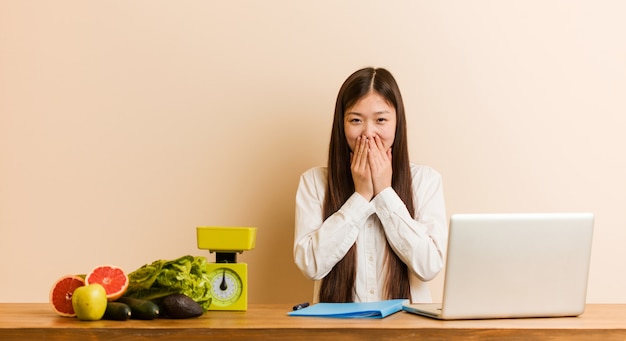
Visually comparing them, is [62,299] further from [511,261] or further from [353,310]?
[511,261]

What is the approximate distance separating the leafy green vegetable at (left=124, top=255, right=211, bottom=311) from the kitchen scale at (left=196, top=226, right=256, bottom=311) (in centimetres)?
9

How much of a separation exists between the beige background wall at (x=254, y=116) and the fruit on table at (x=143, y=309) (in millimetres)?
1240

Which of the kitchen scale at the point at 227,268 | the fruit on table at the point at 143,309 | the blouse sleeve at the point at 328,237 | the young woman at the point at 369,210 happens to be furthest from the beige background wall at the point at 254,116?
the fruit on table at the point at 143,309

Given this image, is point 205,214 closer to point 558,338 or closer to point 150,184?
point 150,184

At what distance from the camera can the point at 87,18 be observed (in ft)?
10.6

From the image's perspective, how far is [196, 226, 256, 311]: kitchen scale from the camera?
88.1 inches

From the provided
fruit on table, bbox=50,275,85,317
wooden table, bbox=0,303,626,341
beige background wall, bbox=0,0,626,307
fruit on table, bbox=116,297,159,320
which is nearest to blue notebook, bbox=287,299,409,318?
wooden table, bbox=0,303,626,341

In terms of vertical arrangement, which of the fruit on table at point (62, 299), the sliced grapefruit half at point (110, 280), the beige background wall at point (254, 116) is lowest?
the fruit on table at point (62, 299)

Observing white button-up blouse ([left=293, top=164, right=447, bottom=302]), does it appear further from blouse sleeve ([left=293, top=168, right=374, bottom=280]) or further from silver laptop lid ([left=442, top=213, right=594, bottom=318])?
silver laptop lid ([left=442, top=213, right=594, bottom=318])

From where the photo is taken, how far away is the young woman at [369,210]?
8.60ft

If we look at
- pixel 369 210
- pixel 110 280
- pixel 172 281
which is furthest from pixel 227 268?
pixel 369 210

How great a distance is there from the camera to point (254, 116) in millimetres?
3252

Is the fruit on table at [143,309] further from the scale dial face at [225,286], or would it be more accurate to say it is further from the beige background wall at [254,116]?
the beige background wall at [254,116]

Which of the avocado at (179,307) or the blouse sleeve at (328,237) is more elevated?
the blouse sleeve at (328,237)
